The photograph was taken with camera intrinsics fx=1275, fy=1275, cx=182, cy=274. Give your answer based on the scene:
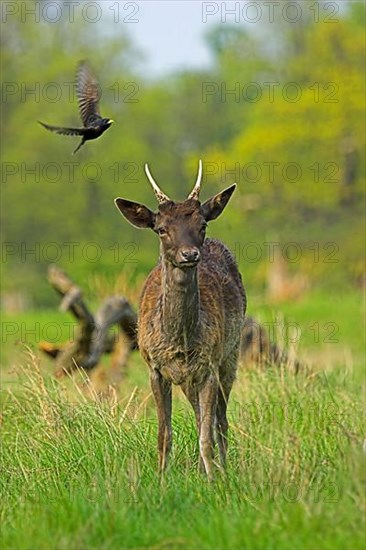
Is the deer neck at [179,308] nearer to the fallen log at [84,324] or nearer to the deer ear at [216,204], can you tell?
the deer ear at [216,204]

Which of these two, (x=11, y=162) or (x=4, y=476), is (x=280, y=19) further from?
(x=4, y=476)

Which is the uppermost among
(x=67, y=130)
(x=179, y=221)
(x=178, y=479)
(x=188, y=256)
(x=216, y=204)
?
(x=67, y=130)

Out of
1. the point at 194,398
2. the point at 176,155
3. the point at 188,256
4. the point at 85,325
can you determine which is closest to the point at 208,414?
the point at 194,398

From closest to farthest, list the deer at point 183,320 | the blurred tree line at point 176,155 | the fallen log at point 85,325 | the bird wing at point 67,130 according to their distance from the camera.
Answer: the deer at point 183,320 → the bird wing at point 67,130 → the fallen log at point 85,325 → the blurred tree line at point 176,155

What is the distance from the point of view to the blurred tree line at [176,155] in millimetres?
41406

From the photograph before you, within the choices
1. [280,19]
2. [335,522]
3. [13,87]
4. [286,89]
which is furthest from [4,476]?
[280,19]

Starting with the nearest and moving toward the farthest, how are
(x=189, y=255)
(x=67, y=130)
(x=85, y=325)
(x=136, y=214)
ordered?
(x=189, y=255) → (x=136, y=214) → (x=67, y=130) → (x=85, y=325)

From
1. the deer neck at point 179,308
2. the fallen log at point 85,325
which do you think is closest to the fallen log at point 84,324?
the fallen log at point 85,325

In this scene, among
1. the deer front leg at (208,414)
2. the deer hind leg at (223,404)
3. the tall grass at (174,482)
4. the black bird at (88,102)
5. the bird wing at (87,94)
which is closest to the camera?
the tall grass at (174,482)

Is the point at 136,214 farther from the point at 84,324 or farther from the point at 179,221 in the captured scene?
the point at 84,324

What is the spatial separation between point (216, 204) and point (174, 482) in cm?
200

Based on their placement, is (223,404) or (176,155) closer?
(223,404)

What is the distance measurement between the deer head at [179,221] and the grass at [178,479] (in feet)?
3.94

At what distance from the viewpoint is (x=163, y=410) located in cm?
843
